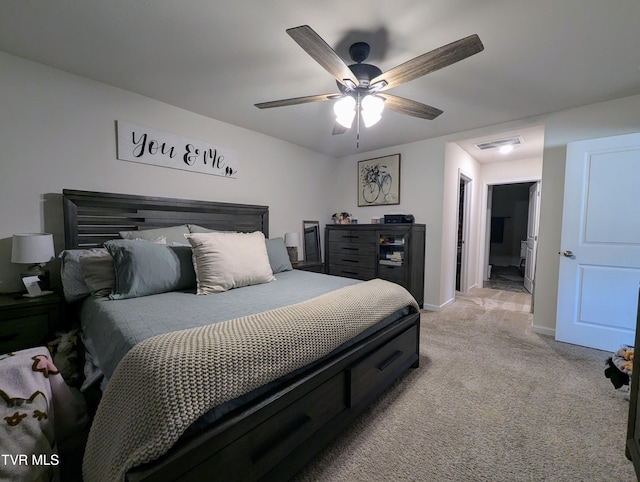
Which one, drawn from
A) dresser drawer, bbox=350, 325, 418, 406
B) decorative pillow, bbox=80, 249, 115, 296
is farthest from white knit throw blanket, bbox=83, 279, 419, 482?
decorative pillow, bbox=80, 249, 115, 296

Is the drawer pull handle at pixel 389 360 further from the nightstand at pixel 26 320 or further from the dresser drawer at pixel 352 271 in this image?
the nightstand at pixel 26 320

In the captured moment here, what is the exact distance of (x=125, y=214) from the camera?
2.39m

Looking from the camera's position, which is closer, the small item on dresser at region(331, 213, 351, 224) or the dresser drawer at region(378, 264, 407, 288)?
the dresser drawer at region(378, 264, 407, 288)

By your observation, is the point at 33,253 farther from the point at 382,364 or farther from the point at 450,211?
the point at 450,211

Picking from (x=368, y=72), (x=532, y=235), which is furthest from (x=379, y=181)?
(x=532, y=235)

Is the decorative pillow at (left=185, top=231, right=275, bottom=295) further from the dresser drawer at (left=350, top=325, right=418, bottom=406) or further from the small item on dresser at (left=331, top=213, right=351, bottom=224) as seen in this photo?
the small item on dresser at (left=331, top=213, right=351, bottom=224)

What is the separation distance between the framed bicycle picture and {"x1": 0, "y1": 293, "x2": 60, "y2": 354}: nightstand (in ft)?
12.2

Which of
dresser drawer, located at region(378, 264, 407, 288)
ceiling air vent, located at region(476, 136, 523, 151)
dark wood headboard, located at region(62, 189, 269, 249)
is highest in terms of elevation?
ceiling air vent, located at region(476, 136, 523, 151)

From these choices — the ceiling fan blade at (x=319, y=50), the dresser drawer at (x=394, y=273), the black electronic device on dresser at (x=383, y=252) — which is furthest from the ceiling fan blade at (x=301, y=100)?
the dresser drawer at (x=394, y=273)

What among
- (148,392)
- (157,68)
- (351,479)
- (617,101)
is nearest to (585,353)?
(617,101)

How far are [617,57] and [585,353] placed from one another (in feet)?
7.96

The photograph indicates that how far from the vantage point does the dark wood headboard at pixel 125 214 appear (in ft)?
6.91

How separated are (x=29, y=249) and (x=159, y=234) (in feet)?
2.55

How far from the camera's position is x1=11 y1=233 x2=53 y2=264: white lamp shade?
1.76 m
